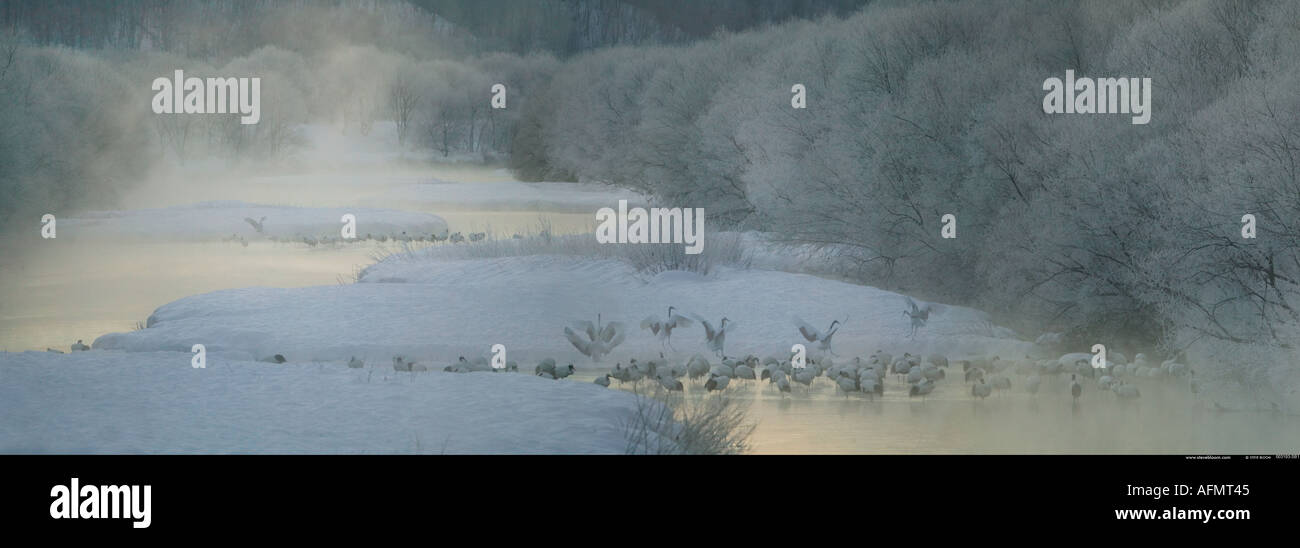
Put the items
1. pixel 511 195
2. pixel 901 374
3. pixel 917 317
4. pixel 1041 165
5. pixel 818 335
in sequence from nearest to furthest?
1. pixel 901 374
2. pixel 818 335
3. pixel 917 317
4. pixel 1041 165
5. pixel 511 195

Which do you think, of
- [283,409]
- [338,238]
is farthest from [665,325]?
[338,238]

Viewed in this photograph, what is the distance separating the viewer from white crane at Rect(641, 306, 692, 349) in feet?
53.5

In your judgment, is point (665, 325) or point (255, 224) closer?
point (665, 325)

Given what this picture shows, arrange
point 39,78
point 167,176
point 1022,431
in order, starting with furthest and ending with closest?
A: point 167,176, point 39,78, point 1022,431

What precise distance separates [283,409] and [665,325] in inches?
290

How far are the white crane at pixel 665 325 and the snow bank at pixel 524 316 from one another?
92 mm

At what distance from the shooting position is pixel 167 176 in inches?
1379

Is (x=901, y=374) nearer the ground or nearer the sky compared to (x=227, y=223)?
nearer the ground

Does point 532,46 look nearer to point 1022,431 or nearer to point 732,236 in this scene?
point 732,236

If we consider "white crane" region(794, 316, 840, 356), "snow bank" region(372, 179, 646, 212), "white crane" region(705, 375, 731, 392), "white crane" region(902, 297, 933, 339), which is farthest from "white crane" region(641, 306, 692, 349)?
"snow bank" region(372, 179, 646, 212)

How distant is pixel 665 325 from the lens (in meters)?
16.6

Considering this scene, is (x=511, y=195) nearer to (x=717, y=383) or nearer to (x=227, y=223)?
(x=227, y=223)
